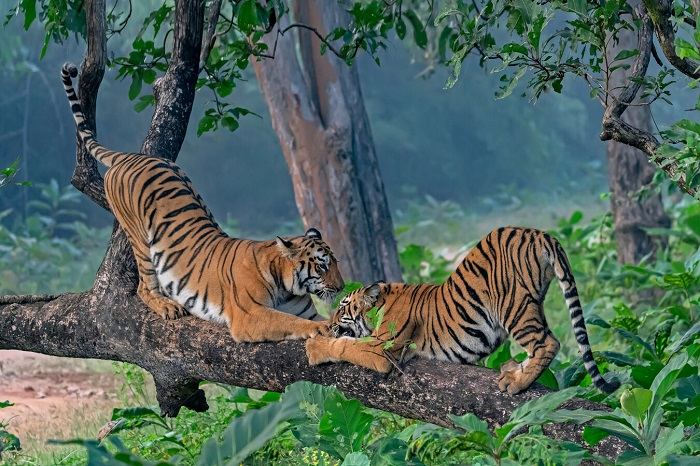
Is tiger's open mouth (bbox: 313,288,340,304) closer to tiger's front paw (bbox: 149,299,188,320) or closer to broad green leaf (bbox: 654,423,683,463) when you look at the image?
tiger's front paw (bbox: 149,299,188,320)

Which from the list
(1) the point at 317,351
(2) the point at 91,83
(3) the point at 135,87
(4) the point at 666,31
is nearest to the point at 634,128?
(4) the point at 666,31

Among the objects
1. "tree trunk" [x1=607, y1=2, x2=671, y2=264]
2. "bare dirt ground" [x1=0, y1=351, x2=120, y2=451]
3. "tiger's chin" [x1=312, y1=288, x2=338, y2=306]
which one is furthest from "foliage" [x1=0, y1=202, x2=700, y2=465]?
"tree trunk" [x1=607, y1=2, x2=671, y2=264]

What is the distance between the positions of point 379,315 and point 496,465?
871 mm

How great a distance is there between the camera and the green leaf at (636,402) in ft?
Answer: 9.72

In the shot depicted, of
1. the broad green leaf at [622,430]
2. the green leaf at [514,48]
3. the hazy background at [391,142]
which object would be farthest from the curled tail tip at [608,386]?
the hazy background at [391,142]

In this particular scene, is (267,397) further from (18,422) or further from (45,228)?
(45,228)

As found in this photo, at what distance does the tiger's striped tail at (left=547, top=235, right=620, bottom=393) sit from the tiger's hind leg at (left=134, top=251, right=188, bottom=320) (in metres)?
1.59

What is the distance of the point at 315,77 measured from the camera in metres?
8.27

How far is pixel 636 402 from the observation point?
2984mm

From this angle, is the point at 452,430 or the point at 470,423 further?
the point at 452,430

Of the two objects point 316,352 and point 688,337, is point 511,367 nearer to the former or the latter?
point 316,352

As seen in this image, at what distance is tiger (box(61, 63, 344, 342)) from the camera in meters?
4.21

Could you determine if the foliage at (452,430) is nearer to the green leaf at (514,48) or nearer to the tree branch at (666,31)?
the tree branch at (666,31)

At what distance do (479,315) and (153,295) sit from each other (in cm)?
144
